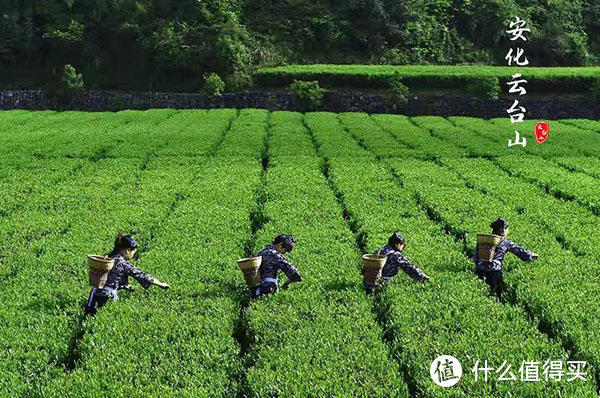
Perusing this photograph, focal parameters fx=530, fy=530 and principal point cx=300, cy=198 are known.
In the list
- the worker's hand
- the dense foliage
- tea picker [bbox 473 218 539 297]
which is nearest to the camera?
the worker's hand

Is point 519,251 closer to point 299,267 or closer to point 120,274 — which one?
point 299,267

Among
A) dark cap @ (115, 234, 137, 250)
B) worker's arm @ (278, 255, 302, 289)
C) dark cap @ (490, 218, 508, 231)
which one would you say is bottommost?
worker's arm @ (278, 255, 302, 289)

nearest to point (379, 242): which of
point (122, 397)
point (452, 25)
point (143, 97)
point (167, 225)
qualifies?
point (167, 225)

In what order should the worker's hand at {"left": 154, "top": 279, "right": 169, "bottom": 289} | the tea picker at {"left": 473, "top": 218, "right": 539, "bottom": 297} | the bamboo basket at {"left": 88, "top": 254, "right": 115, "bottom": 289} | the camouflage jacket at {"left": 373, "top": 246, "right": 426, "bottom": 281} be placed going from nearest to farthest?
the bamboo basket at {"left": 88, "top": 254, "right": 115, "bottom": 289} < the worker's hand at {"left": 154, "top": 279, "right": 169, "bottom": 289} < the camouflage jacket at {"left": 373, "top": 246, "right": 426, "bottom": 281} < the tea picker at {"left": 473, "top": 218, "right": 539, "bottom": 297}

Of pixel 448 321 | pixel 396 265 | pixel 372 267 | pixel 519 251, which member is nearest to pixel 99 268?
pixel 372 267

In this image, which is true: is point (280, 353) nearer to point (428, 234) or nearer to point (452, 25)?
point (428, 234)

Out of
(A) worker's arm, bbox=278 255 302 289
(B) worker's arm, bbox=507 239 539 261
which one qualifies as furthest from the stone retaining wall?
(A) worker's arm, bbox=278 255 302 289

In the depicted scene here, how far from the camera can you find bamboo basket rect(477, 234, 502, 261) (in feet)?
29.5

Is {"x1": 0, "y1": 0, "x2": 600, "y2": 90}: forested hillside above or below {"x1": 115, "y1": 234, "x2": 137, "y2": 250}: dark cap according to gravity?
below

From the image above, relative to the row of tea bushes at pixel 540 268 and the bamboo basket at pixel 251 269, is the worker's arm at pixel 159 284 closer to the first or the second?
the bamboo basket at pixel 251 269

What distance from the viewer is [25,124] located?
31.8 m

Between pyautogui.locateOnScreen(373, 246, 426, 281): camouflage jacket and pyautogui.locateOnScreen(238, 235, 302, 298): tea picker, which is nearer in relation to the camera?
pyautogui.locateOnScreen(238, 235, 302, 298): tea picker

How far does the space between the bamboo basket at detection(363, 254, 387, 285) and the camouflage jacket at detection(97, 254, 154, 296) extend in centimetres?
352

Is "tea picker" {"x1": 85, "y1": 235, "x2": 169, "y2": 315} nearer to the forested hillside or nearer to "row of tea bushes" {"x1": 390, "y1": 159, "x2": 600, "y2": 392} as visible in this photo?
"row of tea bushes" {"x1": 390, "y1": 159, "x2": 600, "y2": 392}
